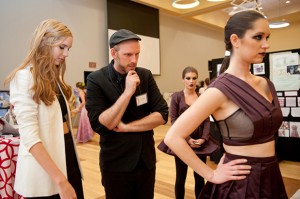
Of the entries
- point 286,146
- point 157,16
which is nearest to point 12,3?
point 157,16

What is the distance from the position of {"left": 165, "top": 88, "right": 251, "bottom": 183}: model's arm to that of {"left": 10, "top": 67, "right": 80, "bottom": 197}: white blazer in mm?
519

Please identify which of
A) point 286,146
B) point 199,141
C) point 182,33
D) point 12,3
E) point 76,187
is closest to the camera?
point 76,187

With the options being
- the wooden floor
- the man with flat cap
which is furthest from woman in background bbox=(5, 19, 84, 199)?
the wooden floor

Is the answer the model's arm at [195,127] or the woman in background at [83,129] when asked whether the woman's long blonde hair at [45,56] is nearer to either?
the model's arm at [195,127]

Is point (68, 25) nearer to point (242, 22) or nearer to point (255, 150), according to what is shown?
point (242, 22)

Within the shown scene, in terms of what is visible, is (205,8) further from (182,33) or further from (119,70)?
(119,70)

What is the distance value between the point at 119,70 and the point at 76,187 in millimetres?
689

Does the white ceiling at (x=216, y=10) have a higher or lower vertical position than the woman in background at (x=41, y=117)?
higher

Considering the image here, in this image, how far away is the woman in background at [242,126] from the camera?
1018 millimetres

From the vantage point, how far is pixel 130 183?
151cm

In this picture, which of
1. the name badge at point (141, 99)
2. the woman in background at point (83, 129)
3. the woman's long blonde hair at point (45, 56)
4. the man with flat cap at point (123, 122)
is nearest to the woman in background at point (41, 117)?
the woman's long blonde hair at point (45, 56)

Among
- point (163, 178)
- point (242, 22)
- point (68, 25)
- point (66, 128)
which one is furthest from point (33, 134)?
point (68, 25)

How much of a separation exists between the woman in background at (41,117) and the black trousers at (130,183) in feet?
1.13

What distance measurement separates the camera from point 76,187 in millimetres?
1406
